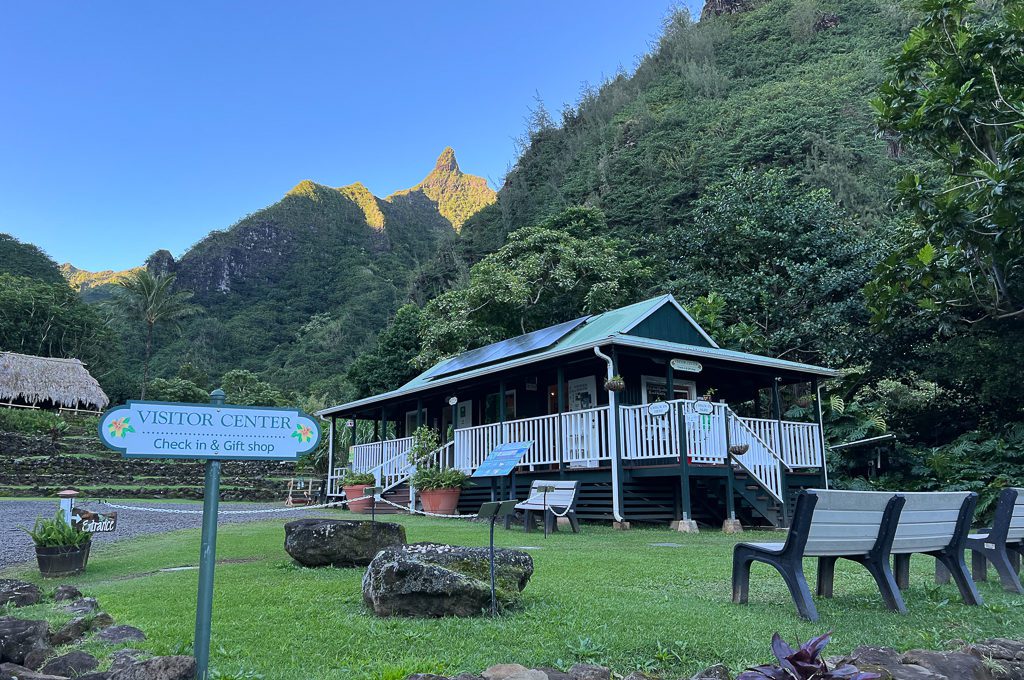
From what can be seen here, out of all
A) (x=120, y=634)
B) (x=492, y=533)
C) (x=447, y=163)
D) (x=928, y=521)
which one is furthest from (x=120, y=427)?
(x=447, y=163)

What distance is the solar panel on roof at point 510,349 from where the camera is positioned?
1659 centimetres

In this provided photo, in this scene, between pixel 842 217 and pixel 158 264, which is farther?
pixel 158 264

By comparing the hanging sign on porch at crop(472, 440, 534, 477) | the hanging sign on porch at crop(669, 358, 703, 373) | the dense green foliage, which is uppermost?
the dense green foliage

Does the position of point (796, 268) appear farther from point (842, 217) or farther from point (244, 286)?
point (244, 286)

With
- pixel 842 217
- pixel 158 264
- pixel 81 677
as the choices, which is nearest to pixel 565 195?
pixel 842 217

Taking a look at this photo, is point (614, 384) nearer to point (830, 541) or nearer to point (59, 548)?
point (830, 541)

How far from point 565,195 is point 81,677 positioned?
47.1 metres

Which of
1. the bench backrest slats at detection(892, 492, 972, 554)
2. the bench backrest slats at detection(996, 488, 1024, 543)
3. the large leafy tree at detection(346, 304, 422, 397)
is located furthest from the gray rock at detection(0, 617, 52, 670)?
the large leafy tree at detection(346, 304, 422, 397)

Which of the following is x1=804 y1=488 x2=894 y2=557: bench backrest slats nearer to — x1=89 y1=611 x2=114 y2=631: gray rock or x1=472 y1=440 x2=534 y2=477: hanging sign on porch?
x1=472 y1=440 x2=534 y2=477: hanging sign on porch

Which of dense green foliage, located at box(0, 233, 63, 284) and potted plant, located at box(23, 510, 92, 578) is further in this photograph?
dense green foliage, located at box(0, 233, 63, 284)

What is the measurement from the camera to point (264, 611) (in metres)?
4.95

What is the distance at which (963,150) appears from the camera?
1432 cm

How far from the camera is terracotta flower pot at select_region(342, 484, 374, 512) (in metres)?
17.5

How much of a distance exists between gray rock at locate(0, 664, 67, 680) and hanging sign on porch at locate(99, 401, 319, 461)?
1151 mm
